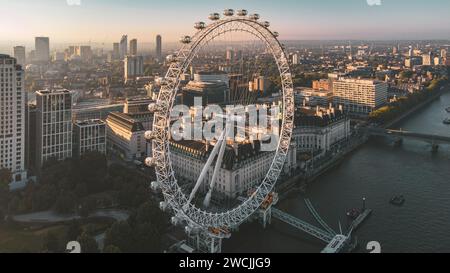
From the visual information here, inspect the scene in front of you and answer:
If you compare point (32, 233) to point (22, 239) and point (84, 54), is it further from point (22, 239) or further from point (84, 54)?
point (84, 54)

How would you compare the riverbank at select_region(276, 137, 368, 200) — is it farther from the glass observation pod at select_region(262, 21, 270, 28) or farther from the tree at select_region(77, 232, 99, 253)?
the tree at select_region(77, 232, 99, 253)

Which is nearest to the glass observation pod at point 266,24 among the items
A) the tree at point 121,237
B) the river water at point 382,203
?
the river water at point 382,203

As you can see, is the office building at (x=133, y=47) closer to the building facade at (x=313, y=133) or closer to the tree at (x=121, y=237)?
the building facade at (x=313, y=133)

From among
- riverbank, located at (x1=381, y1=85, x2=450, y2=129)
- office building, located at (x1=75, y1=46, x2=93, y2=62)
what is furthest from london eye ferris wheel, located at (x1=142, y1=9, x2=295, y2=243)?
office building, located at (x1=75, y1=46, x2=93, y2=62)

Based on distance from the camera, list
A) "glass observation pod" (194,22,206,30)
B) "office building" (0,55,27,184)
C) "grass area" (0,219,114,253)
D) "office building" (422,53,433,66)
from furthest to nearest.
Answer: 1. "office building" (422,53,433,66)
2. "office building" (0,55,27,184)
3. "grass area" (0,219,114,253)
4. "glass observation pod" (194,22,206,30)

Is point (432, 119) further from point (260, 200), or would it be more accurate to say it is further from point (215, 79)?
point (260, 200)

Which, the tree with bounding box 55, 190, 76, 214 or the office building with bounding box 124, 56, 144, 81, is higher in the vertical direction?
the office building with bounding box 124, 56, 144, 81

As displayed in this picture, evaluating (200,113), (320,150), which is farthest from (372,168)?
(200,113)
